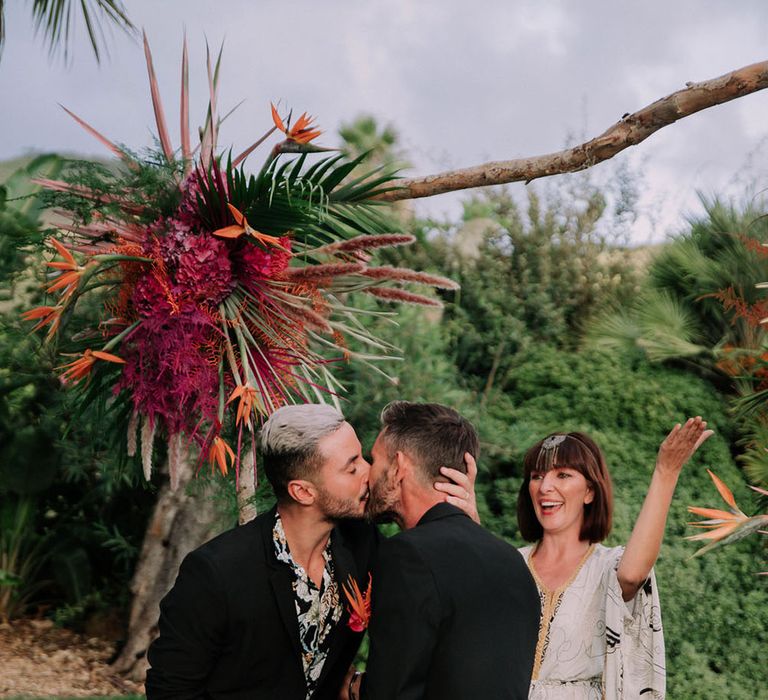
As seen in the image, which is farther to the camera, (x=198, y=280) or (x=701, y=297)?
(x=701, y=297)

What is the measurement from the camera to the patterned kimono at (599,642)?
3.10m

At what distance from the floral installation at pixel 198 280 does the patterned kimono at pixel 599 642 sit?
1269mm

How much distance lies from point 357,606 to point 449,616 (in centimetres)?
52

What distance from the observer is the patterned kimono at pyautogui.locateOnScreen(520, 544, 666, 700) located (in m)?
3.10

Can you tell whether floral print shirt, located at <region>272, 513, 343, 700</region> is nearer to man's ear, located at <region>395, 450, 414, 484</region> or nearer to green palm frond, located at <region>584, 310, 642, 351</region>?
man's ear, located at <region>395, 450, 414, 484</region>

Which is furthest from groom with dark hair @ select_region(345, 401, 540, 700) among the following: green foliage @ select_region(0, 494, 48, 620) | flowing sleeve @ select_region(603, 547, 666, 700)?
green foliage @ select_region(0, 494, 48, 620)

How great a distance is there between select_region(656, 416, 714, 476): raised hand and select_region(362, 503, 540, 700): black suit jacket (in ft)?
2.71

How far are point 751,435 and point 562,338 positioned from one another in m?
2.31

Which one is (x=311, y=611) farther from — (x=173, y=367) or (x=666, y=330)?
(x=666, y=330)

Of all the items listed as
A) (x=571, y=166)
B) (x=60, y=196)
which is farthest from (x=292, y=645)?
(x=571, y=166)

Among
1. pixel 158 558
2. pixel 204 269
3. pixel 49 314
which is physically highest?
pixel 204 269

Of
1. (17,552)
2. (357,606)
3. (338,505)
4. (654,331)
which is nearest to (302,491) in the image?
(338,505)

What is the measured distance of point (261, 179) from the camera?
265 cm

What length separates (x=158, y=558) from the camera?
6.23 metres
